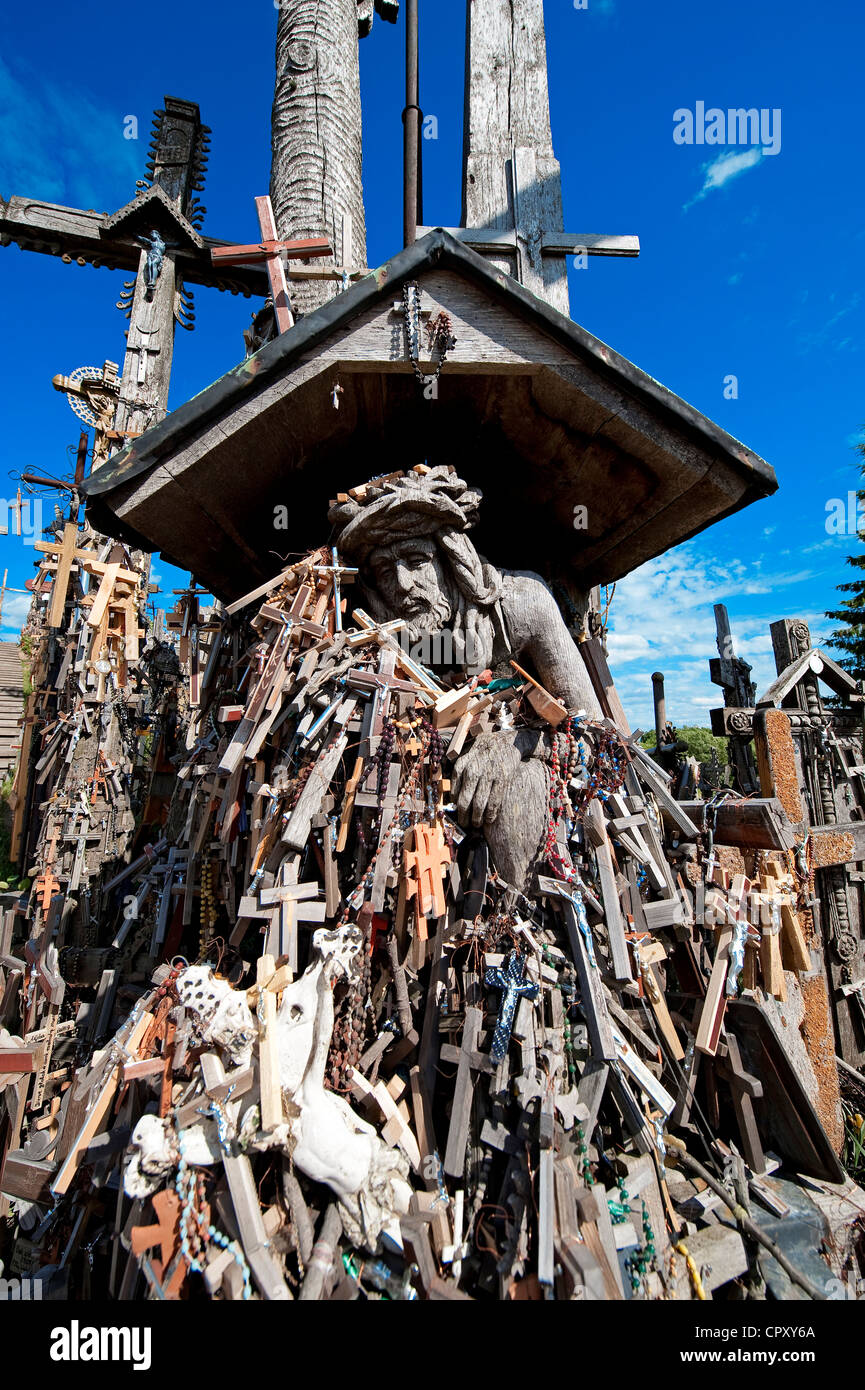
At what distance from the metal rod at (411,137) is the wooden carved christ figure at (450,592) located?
10.4ft

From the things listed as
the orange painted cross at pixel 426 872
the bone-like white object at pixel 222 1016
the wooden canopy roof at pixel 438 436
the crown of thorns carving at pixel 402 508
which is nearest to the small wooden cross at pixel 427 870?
the orange painted cross at pixel 426 872

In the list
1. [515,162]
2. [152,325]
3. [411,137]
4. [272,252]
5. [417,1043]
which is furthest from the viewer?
[152,325]

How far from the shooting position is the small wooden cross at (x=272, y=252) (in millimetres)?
3775

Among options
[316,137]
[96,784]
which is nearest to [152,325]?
[316,137]

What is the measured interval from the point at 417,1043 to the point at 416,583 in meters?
2.39

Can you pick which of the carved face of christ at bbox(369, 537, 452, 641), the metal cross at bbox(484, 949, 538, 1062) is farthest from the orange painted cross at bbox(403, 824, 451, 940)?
the carved face of christ at bbox(369, 537, 452, 641)

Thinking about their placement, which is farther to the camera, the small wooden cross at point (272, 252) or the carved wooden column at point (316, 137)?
the carved wooden column at point (316, 137)

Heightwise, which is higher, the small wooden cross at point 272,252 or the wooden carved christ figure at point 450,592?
the small wooden cross at point 272,252

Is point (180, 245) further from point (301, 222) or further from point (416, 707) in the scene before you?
point (416, 707)

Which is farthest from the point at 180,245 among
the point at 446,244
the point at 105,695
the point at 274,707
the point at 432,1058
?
the point at 432,1058

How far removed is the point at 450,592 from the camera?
3.78 meters

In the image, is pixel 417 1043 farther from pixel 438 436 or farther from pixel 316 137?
pixel 316 137

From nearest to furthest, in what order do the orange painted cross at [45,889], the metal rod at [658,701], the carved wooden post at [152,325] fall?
the orange painted cross at [45,889] < the carved wooden post at [152,325] < the metal rod at [658,701]

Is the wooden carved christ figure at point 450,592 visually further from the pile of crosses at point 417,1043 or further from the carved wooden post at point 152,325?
the carved wooden post at point 152,325
